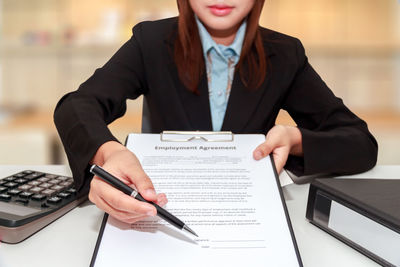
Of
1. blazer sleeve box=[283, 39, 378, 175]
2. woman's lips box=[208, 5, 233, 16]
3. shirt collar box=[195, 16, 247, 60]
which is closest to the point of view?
blazer sleeve box=[283, 39, 378, 175]

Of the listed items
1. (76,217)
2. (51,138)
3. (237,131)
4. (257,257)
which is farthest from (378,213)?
(51,138)

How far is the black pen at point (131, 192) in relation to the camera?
492 millimetres

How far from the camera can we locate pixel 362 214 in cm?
51

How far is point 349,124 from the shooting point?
0.92m

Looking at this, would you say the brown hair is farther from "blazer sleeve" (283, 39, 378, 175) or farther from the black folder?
the black folder

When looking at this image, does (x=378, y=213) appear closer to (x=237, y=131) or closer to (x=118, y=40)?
(x=237, y=131)

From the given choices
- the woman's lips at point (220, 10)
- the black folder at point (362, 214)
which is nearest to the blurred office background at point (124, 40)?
the woman's lips at point (220, 10)

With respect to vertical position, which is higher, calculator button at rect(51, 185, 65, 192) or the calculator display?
the calculator display

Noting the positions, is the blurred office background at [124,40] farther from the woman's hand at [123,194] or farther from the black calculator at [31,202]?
the woman's hand at [123,194]

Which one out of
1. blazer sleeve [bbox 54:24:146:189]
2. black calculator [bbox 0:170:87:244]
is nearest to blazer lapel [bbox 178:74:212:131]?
blazer sleeve [bbox 54:24:146:189]

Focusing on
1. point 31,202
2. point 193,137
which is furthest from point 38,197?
point 193,137

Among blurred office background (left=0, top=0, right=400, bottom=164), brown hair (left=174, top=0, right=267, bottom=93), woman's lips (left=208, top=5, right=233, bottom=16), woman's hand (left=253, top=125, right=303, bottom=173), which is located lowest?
blurred office background (left=0, top=0, right=400, bottom=164)

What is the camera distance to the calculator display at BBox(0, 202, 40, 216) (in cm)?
56

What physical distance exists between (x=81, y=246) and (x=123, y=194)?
3.4 inches
